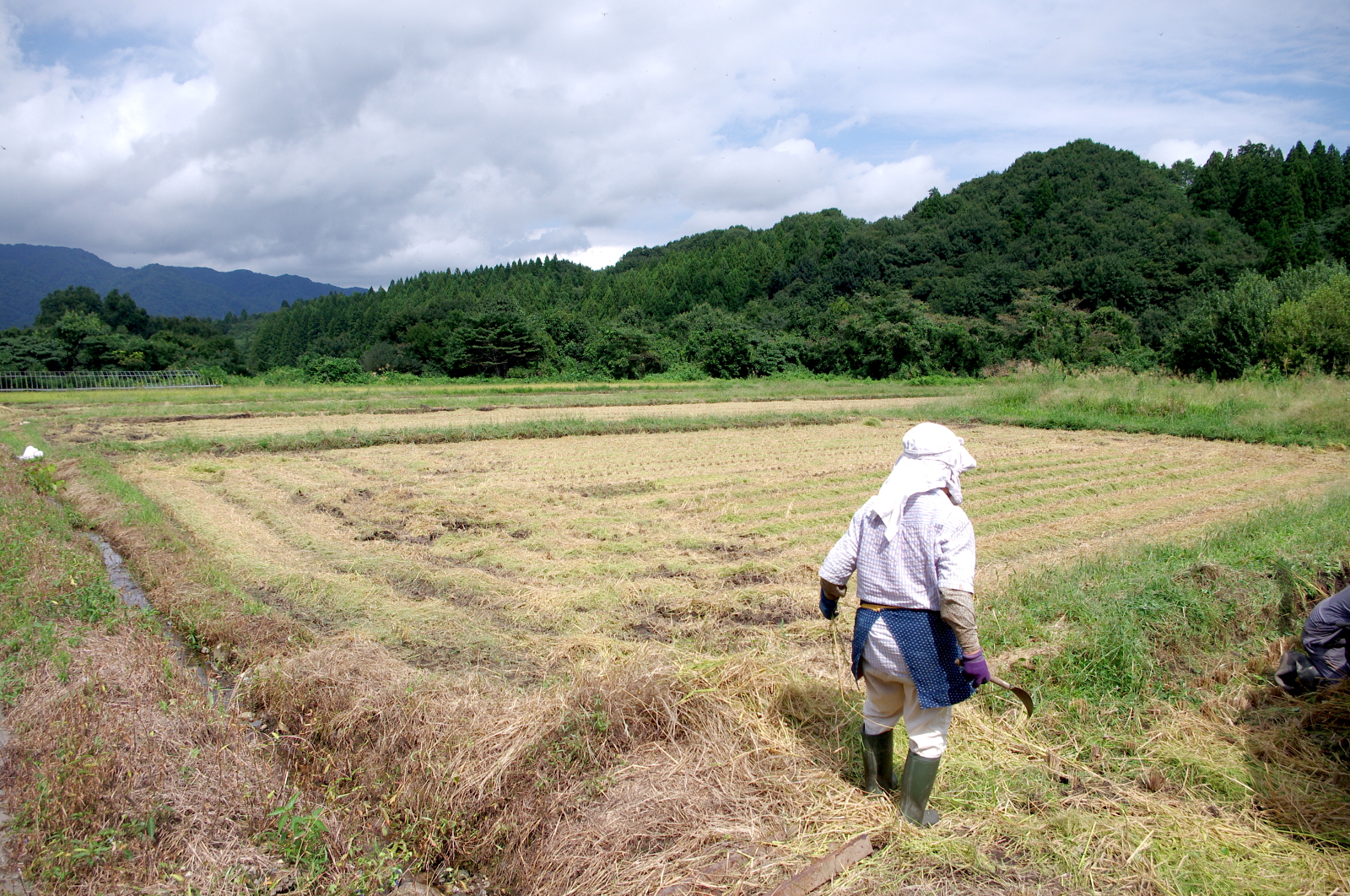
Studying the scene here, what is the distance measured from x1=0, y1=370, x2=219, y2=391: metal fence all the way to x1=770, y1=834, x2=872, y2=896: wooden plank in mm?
41987

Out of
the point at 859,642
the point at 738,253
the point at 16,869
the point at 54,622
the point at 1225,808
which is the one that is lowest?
the point at 1225,808

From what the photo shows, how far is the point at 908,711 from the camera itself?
290 cm

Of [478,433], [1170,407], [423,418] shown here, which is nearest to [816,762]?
[478,433]

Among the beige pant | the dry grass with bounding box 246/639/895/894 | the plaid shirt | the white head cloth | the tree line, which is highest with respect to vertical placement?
the tree line

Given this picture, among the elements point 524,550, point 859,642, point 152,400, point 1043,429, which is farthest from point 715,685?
point 152,400

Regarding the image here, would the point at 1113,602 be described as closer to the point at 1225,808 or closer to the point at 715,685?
the point at 1225,808

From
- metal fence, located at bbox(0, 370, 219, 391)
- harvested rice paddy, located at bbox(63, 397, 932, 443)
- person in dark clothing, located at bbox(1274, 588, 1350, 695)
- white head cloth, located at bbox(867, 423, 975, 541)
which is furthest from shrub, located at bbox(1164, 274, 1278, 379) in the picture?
metal fence, located at bbox(0, 370, 219, 391)

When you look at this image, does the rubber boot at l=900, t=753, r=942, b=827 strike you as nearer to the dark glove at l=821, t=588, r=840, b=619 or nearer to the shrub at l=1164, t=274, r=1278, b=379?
the dark glove at l=821, t=588, r=840, b=619

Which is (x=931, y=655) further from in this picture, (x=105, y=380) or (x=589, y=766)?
(x=105, y=380)

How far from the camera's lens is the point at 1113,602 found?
4660mm

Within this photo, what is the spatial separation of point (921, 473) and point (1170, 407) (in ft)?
69.3

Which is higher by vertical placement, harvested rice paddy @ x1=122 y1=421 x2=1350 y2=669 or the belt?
the belt

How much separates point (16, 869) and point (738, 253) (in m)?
82.2

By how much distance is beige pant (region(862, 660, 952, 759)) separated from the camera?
284 centimetres
